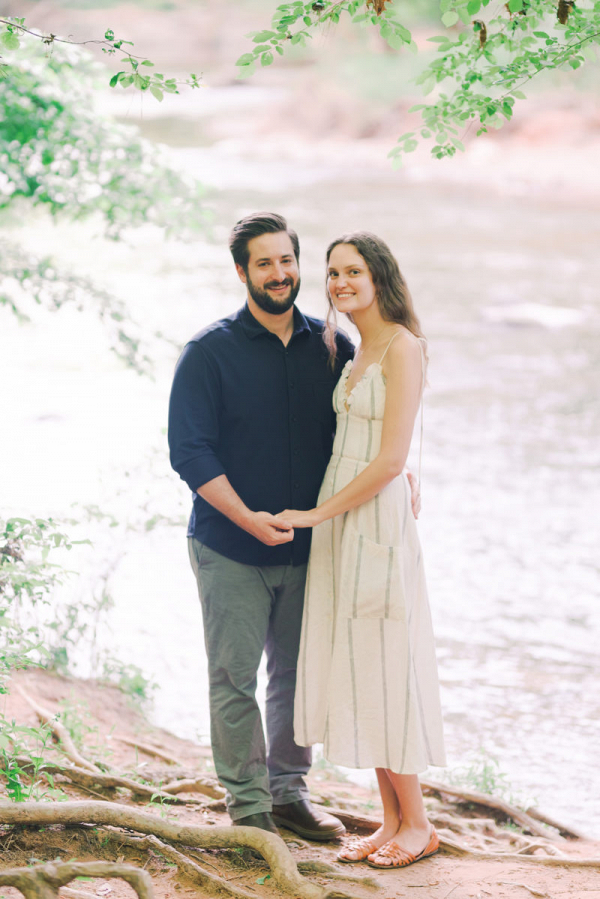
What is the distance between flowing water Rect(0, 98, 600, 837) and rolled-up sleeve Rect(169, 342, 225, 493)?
2082 mm

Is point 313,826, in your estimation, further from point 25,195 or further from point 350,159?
point 350,159

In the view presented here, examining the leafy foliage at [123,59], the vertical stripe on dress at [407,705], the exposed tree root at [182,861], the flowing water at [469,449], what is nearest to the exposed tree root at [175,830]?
the exposed tree root at [182,861]

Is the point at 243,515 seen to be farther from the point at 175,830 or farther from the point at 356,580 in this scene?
the point at 175,830

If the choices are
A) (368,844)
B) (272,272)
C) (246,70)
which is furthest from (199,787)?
(246,70)

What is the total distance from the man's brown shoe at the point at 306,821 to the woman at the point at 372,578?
0.16 m

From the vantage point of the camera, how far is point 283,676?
2992mm

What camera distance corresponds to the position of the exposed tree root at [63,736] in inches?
129

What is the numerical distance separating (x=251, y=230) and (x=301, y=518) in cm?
82

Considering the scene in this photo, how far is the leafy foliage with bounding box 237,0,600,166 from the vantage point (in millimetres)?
2598

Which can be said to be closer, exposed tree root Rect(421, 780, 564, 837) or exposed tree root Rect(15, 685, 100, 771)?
exposed tree root Rect(15, 685, 100, 771)

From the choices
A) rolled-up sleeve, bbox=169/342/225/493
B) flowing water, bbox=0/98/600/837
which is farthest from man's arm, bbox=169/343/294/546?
flowing water, bbox=0/98/600/837

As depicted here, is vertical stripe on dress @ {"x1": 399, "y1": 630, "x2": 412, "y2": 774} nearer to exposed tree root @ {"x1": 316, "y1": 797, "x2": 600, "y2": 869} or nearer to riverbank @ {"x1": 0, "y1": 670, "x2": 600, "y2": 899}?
riverbank @ {"x1": 0, "y1": 670, "x2": 600, "y2": 899}

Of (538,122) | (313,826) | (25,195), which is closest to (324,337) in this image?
(313,826)

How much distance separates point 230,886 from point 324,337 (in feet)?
5.02
